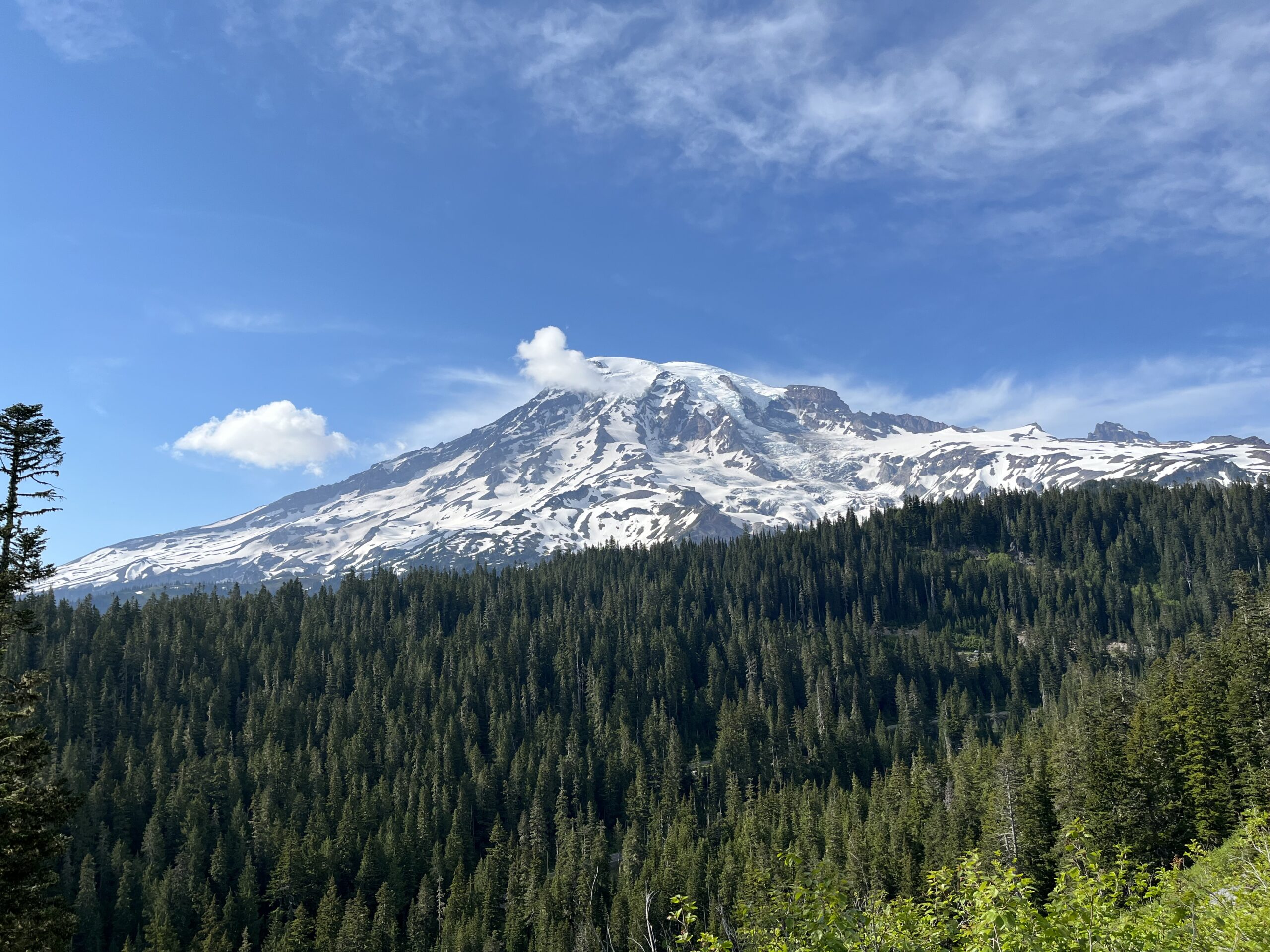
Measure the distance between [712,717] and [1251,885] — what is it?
595 feet

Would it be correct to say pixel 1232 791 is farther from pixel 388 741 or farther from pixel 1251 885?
pixel 388 741

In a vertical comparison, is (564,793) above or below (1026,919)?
below

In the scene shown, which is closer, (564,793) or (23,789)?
(23,789)

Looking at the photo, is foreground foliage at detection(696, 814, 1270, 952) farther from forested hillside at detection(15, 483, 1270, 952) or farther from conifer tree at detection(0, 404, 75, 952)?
forested hillside at detection(15, 483, 1270, 952)

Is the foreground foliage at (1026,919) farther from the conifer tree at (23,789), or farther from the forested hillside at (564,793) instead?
the forested hillside at (564,793)

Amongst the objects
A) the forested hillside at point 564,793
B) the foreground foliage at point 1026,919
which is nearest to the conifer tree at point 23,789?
the foreground foliage at point 1026,919

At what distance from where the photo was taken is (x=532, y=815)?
14925cm

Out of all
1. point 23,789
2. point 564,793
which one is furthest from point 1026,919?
point 564,793

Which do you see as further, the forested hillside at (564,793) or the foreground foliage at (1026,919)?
the forested hillside at (564,793)

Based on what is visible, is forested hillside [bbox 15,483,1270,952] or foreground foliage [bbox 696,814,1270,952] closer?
foreground foliage [bbox 696,814,1270,952]

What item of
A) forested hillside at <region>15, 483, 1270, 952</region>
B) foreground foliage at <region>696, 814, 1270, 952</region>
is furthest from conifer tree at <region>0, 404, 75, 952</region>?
forested hillside at <region>15, 483, 1270, 952</region>

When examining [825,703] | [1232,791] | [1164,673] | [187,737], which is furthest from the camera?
[825,703]

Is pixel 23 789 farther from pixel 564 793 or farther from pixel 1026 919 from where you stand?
pixel 564 793

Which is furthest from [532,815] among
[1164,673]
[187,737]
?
[1164,673]
